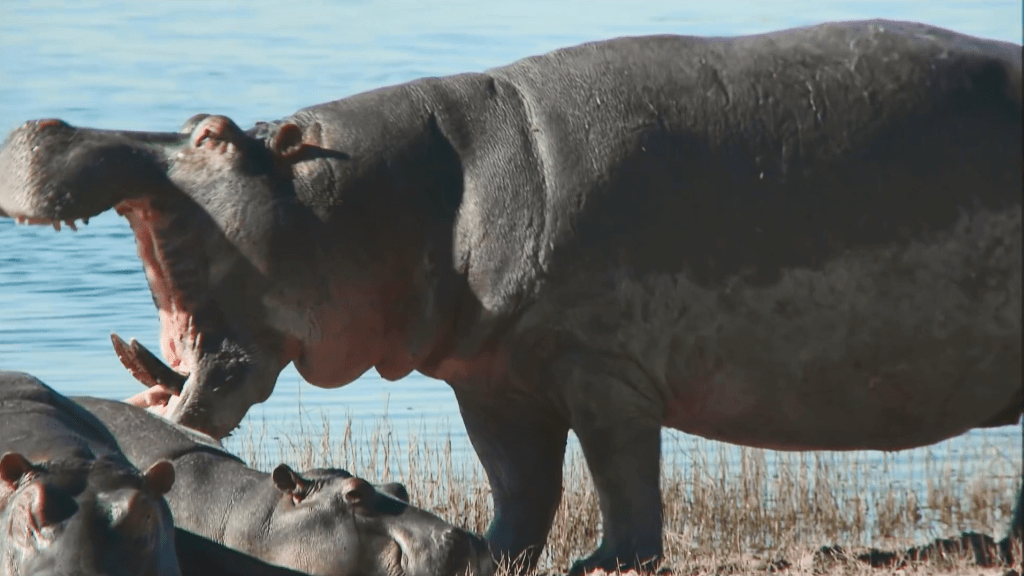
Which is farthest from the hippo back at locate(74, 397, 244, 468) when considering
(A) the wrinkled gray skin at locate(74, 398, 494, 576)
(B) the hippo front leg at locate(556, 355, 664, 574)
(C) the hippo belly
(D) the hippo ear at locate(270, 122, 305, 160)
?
(C) the hippo belly

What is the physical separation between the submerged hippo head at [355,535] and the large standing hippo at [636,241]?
1.21ft

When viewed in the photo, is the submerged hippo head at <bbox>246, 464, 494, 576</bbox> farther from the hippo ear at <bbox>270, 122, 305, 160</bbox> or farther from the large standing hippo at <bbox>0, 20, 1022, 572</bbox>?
the hippo ear at <bbox>270, 122, 305, 160</bbox>

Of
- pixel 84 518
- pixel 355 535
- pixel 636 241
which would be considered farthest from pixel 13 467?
pixel 636 241

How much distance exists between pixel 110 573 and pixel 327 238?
1.34 m

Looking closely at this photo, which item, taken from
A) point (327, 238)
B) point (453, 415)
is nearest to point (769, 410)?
point (327, 238)

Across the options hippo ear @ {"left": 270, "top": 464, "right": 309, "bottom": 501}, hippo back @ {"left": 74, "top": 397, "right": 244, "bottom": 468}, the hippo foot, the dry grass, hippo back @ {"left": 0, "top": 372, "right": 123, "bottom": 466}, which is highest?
hippo back @ {"left": 0, "top": 372, "right": 123, "bottom": 466}

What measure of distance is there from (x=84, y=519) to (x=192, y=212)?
115 centimetres

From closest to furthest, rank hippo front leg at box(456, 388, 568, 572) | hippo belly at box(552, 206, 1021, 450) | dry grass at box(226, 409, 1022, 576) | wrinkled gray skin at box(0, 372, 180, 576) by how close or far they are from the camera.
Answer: wrinkled gray skin at box(0, 372, 180, 576), hippo belly at box(552, 206, 1021, 450), hippo front leg at box(456, 388, 568, 572), dry grass at box(226, 409, 1022, 576)

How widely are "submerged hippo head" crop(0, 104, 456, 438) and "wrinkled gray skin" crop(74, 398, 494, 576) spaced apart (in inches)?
14.9

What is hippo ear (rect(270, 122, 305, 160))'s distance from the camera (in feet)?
21.5

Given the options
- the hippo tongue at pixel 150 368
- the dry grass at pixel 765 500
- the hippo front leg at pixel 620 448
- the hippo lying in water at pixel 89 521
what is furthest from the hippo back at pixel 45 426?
the dry grass at pixel 765 500

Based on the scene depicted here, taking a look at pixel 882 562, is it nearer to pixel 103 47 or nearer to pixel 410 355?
pixel 410 355

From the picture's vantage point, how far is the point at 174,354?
22.0 feet

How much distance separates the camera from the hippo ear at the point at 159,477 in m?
6.09
